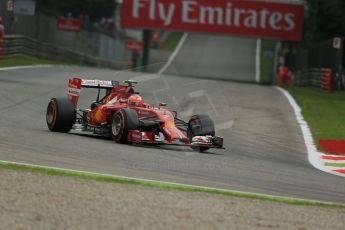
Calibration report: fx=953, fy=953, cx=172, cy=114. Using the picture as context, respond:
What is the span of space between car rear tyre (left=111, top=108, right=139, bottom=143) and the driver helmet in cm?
39

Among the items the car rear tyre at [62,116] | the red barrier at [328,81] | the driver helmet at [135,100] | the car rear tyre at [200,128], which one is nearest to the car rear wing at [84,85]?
the car rear tyre at [62,116]

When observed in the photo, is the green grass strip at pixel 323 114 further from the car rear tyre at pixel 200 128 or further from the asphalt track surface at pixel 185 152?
the car rear tyre at pixel 200 128

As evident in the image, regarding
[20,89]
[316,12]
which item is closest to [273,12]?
[316,12]

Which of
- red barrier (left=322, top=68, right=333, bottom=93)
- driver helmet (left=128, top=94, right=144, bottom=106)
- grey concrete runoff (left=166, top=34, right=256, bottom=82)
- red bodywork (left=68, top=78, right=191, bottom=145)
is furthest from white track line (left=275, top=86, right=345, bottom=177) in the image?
grey concrete runoff (left=166, top=34, right=256, bottom=82)

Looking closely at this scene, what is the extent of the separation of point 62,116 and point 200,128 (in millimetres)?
2306

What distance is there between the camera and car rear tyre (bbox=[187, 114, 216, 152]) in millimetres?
14898

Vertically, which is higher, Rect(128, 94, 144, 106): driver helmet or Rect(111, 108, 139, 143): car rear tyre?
Rect(128, 94, 144, 106): driver helmet

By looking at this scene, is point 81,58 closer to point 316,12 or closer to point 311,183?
point 316,12

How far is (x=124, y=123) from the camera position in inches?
566

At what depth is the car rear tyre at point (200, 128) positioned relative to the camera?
48.9 ft

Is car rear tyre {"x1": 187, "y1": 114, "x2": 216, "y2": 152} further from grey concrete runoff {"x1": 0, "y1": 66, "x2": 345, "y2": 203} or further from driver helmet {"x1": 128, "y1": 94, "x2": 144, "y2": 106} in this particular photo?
driver helmet {"x1": 128, "y1": 94, "x2": 144, "y2": 106}

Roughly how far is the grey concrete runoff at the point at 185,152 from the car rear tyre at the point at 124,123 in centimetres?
19

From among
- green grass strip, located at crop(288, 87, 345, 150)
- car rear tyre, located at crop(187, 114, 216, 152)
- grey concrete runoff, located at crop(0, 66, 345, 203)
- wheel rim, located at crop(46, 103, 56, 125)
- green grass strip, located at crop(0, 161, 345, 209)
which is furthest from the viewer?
green grass strip, located at crop(288, 87, 345, 150)

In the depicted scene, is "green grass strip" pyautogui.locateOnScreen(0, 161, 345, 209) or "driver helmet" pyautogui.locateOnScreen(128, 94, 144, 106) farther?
"driver helmet" pyautogui.locateOnScreen(128, 94, 144, 106)
